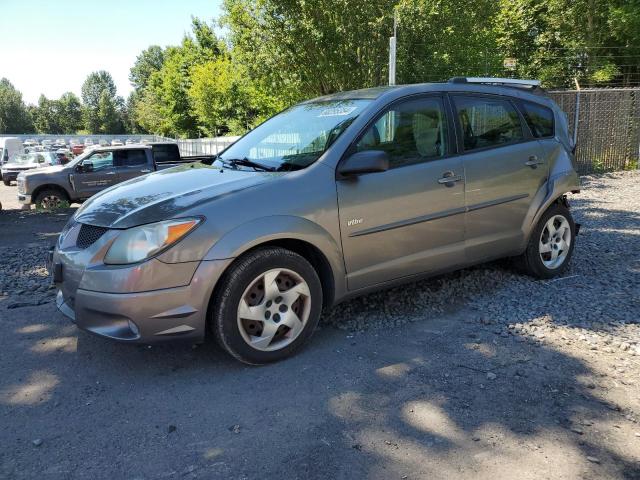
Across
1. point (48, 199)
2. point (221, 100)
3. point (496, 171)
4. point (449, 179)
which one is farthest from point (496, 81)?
point (221, 100)

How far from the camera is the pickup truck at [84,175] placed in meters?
14.0

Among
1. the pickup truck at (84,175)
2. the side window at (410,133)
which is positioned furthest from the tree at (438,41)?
the side window at (410,133)

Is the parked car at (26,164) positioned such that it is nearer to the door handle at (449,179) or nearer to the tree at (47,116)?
the door handle at (449,179)

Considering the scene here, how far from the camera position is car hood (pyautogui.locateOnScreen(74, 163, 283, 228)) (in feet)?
11.0

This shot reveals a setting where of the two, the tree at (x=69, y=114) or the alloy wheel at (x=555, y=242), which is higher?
the tree at (x=69, y=114)

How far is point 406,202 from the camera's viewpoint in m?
4.05

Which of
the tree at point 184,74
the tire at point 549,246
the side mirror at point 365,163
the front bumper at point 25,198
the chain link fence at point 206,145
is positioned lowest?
the tire at point 549,246

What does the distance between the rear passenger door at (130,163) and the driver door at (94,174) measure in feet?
0.56

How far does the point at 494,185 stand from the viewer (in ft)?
15.0

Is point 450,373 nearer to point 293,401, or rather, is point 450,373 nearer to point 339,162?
point 293,401

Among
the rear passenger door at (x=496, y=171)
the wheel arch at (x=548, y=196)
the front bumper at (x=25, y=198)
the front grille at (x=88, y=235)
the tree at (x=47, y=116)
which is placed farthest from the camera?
the tree at (x=47, y=116)

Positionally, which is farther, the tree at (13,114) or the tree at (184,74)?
the tree at (13,114)

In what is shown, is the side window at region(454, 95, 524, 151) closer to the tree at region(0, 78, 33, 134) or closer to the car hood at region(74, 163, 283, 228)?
the car hood at region(74, 163, 283, 228)

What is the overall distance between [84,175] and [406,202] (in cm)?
1257
